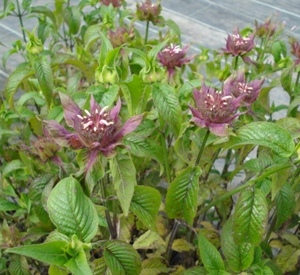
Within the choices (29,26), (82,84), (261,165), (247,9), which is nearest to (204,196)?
(261,165)

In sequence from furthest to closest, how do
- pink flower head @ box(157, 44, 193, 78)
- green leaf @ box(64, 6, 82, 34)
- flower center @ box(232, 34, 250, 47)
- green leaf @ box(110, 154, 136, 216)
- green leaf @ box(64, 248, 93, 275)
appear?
green leaf @ box(64, 6, 82, 34), flower center @ box(232, 34, 250, 47), pink flower head @ box(157, 44, 193, 78), green leaf @ box(110, 154, 136, 216), green leaf @ box(64, 248, 93, 275)

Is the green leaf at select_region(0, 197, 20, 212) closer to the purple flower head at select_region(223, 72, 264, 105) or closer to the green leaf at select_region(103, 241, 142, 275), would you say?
the green leaf at select_region(103, 241, 142, 275)

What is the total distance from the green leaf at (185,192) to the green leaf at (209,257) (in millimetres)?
42

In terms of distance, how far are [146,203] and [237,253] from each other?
17 centimetres

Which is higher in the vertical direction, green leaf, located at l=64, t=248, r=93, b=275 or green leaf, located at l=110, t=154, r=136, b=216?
green leaf, located at l=110, t=154, r=136, b=216

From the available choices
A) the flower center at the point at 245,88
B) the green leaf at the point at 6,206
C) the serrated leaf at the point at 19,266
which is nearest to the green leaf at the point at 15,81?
the green leaf at the point at 6,206

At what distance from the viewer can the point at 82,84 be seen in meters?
1.14

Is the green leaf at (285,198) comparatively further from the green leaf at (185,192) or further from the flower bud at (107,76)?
the flower bud at (107,76)

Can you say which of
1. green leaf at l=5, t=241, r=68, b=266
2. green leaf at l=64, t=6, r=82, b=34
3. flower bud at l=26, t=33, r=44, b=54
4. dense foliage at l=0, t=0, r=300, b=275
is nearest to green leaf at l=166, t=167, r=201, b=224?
dense foliage at l=0, t=0, r=300, b=275

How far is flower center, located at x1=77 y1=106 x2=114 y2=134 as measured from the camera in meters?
0.57

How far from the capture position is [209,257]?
71cm

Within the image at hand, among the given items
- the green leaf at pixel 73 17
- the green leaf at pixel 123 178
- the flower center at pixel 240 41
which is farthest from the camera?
the green leaf at pixel 73 17

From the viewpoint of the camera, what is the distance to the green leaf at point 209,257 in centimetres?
70

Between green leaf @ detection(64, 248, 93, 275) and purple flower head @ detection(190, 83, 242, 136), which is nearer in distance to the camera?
green leaf @ detection(64, 248, 93, 275)
